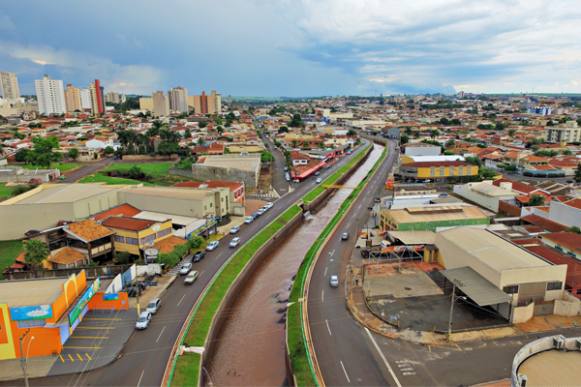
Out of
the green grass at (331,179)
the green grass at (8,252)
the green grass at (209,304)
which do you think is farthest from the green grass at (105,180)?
the green grass at (209,304)

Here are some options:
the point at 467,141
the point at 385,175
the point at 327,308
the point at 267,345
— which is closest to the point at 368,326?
the point at 327,308

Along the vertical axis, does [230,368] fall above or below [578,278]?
below

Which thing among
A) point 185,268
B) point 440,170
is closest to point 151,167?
point 185,268

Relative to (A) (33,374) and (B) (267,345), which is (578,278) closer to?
(B) (267,345)

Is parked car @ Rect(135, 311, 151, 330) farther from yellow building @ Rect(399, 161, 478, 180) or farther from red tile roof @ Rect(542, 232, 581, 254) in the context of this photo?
yellow building @ Rect(399, 161, 478, 180)

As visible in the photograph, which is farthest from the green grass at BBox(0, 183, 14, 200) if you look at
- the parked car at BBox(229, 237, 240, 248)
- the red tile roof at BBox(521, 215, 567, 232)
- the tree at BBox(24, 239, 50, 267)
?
the red tile roof at BBox(521, 215, 567, 232)
